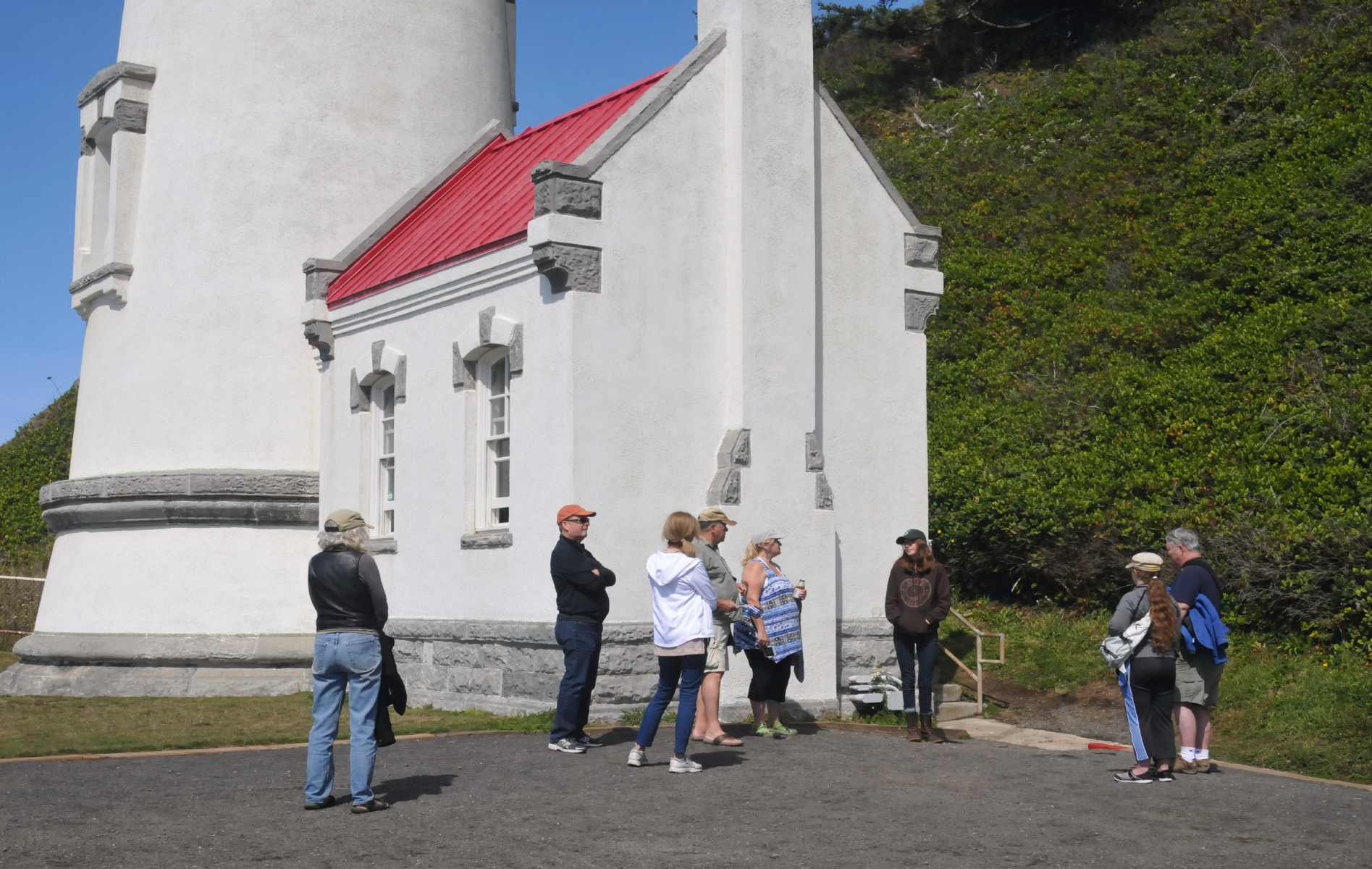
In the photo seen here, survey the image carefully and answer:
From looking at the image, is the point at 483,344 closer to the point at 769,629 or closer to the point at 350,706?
the point at 769,629

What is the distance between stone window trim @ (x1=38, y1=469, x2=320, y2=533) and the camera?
15734mm

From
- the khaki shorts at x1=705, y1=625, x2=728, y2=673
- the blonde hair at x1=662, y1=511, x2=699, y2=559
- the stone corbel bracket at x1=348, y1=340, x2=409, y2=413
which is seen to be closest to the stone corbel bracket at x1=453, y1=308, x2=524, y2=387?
the stone corbel bracket at x1=348, y1=340, x2=409, y2=413

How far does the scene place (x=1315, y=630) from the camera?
44.2 ft

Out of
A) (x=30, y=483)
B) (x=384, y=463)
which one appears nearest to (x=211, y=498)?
(x=384, y=463)

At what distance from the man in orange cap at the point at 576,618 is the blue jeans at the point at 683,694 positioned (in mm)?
744

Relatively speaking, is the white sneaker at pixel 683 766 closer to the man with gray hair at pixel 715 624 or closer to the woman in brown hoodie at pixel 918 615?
the man with gray hair at pixel 715 624

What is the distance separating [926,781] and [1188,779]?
5.99 ft

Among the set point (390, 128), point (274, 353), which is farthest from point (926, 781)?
point (390, 128)

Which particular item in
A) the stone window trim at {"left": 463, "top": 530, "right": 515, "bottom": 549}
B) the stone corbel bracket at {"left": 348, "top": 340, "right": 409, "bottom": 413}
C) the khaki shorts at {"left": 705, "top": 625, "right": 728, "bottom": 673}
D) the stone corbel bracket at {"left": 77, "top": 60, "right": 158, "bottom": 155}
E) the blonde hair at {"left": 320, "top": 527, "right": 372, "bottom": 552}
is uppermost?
the stone corbel bracket at {"left": 77, "top": 60, "right": 158, "bottom": 155}

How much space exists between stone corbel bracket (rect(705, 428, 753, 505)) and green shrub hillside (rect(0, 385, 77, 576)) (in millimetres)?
20847

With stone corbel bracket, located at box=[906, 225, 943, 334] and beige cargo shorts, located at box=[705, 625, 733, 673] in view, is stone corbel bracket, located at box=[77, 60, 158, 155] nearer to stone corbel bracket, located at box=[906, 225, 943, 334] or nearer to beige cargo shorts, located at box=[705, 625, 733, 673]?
stone corbel bracket, located at box=[906, 225, 943, 334]

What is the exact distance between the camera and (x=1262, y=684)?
12938mm

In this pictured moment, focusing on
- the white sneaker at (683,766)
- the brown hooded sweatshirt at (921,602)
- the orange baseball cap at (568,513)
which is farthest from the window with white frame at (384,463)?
the white sneaker at (683,766)

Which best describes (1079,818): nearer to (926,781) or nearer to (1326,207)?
(926,781)
